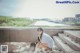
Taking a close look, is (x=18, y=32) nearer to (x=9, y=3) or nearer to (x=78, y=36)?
(x=9, y=3)

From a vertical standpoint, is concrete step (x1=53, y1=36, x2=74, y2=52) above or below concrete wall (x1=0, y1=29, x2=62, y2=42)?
below

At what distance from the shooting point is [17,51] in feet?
7.79

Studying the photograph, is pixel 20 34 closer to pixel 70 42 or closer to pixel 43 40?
pixel 43 40

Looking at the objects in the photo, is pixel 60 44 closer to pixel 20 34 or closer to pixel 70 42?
pixel 70 42

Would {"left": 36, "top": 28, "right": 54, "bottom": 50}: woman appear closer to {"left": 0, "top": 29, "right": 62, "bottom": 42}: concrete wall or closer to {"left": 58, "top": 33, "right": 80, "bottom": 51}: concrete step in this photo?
{"left": 0, "top": 29, "right": 62, "bottom": 42}: concrete wall

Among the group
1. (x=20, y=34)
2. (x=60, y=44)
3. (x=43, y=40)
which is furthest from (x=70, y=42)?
(x=20, y=34)

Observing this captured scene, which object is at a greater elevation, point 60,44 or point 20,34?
point 20,34

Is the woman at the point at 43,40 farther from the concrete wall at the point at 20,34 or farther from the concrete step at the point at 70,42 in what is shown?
the concrete step at the point at 70,42

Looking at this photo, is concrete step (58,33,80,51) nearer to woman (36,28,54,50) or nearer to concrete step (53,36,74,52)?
concrete step (53,36,74,52)

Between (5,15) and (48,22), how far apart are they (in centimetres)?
55

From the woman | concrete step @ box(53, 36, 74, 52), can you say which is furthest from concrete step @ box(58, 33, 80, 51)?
the woman

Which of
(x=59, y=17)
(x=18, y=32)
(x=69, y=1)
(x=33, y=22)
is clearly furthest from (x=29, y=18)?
(x=69, y=1)

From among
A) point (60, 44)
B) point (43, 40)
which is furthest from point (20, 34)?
point (60, 44)

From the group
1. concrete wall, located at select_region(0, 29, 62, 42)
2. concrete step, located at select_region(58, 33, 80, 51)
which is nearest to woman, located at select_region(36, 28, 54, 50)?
concrete wall, located at select_region(0, 29, 62, 42)
